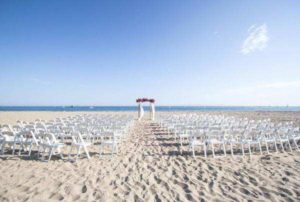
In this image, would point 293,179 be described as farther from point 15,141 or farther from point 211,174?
point 15,141

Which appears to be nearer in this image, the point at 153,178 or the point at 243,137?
the point at 153,178

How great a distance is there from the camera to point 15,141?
22.1 feet

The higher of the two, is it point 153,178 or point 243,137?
point 243,137

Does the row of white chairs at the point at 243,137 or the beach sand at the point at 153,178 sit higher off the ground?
the row of white chairs at the point at 243,137

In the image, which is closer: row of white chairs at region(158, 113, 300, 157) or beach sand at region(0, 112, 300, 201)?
beach sand at region(0, 112, 300, 201)

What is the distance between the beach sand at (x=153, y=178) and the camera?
384cm

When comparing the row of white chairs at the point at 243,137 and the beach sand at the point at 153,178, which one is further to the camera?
the row of white chairs at the point at 243,137

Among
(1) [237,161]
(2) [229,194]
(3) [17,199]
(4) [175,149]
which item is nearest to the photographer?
(3) [17,199]

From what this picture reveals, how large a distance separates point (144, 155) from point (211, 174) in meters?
2.43

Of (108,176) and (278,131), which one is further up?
(278,131)

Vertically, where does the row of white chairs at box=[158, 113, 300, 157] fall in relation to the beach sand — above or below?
above

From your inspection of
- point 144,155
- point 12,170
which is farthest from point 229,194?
point 12,170

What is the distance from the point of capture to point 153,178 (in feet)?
15.5

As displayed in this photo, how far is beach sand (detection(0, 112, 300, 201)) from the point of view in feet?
12.6
